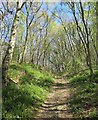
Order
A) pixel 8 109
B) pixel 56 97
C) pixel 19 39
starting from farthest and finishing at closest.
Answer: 1. pixel 19 39
2. pixel 56 97
3. pixel 8 109

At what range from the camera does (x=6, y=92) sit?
42.9 feet

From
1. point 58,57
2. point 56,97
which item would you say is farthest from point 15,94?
→ point 58,57

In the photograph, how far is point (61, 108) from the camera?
12383mm

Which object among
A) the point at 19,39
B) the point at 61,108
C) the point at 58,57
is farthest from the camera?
the point at 58,57

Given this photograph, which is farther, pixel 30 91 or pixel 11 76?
pixel 11 76

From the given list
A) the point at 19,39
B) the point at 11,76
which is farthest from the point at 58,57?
the point at 11,76

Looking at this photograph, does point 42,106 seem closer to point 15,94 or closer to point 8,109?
point 15,94

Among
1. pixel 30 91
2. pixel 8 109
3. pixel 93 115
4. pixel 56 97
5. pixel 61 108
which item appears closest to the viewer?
pixel 93 115

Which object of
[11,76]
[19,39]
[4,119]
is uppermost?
[19,39]

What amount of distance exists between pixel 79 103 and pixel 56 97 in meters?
3.05

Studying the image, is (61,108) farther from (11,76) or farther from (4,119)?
(11,76)

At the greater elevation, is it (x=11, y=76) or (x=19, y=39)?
(x=19, y=39)

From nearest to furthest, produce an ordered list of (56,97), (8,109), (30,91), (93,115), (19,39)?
(93,115) → (8,109) → (30,91) → (56,97) → (19,39)

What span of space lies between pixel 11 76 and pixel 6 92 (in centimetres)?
338
